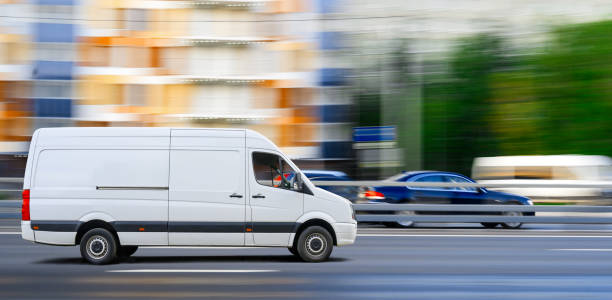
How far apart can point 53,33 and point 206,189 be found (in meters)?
35.1

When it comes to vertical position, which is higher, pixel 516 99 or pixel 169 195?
pixel 516 99

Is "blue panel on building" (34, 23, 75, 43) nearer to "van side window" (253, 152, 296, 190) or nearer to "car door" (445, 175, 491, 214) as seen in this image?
"car door" (445, 175, 491, 214)

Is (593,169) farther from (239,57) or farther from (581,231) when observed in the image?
(239,57)

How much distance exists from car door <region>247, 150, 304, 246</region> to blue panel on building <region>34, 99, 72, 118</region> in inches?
1365

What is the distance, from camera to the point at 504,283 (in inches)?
385

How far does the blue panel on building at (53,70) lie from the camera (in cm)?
4422

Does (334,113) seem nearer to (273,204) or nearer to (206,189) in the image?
(273,204)

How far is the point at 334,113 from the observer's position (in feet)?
159

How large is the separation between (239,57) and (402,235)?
27.5m

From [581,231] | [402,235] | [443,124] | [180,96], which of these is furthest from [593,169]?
[180,96]

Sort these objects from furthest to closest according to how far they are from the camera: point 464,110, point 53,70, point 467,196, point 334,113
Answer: point 334,113
point 464,110
point 53,70
point 467,196

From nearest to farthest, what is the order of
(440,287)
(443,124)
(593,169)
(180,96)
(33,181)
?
(440,287) < (33,181) < (593,169) < (180,96) < (443,124)

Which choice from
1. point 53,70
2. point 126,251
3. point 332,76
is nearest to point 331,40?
point 332,76

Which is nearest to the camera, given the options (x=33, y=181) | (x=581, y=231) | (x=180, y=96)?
(x=33, y=181)
